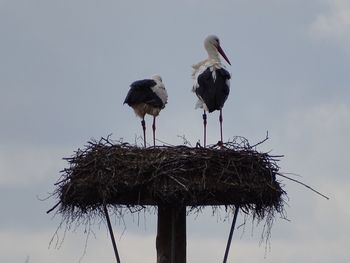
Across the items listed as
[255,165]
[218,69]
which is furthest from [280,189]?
[218,69]

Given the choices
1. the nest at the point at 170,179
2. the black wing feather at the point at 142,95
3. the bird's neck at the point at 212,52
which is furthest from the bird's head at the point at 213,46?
the nest at the point at 170,179

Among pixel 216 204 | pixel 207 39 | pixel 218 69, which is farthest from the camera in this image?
pixel 207 39

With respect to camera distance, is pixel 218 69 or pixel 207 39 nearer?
pixel 218 69

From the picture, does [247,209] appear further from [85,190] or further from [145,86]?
[145,86]

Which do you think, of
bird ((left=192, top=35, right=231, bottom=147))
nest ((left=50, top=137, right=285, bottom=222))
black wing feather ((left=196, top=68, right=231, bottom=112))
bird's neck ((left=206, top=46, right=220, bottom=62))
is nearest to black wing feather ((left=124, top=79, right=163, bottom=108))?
bird ((left=192, top=35, right=231, bottom=147))

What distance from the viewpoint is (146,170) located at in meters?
9.54

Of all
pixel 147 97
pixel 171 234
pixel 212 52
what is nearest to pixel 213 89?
pixel 147 97

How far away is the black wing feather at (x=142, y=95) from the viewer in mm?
12453

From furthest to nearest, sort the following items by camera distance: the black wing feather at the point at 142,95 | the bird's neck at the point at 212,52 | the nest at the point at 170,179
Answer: the bird's neck at the point at 212,52 < the black wing feather at the point at 142,95 < the nest at the point at 170,179

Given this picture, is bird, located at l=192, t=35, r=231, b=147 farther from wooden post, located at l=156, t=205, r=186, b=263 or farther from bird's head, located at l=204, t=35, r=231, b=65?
wooden post, located at l=156, t=205, r=186, b=263

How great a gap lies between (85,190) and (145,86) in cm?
321

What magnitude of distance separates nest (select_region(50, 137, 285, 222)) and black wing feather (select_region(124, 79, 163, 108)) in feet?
7.82

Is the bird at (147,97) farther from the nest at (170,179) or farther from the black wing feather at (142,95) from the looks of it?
the nest at (170,179)

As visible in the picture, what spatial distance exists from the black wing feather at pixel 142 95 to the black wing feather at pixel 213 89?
2.16 feet
